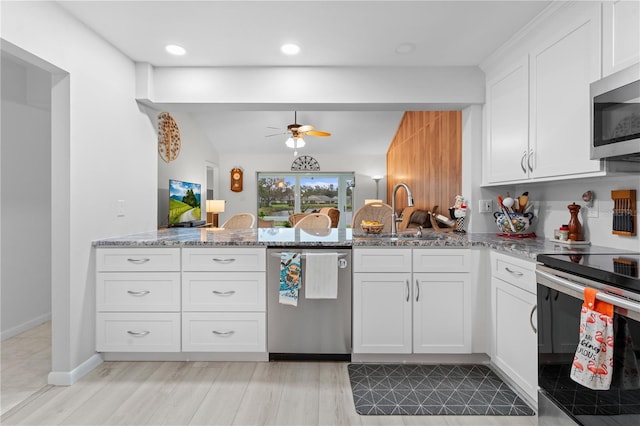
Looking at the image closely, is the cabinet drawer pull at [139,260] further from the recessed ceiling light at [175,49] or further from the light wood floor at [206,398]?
the recessed ceiling light at [175,49]

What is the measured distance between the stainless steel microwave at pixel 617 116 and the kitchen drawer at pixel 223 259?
78.8 inches

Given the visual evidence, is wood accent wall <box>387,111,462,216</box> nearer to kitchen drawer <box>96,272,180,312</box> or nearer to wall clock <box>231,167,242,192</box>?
kitchen drawer <box>96,272,180,312</box>

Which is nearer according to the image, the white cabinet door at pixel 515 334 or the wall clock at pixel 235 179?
the white cabinet door at pixel 515 334

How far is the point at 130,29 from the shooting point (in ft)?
7.82

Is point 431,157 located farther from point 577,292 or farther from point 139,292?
point 139,292

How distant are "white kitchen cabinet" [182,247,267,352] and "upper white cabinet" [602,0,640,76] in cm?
219

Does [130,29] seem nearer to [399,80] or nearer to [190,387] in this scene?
[399,80]

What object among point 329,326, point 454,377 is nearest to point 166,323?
point 329,326

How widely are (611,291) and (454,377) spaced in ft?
4.48

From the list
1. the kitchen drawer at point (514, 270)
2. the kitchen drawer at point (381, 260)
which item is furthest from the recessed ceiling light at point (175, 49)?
the kitchen drawer at point (514, 270)

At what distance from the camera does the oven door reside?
1.19 m

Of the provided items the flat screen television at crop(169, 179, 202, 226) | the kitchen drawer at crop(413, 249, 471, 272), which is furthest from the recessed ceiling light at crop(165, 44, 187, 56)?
the flat screen television at crop(169, 179, 202, 226)

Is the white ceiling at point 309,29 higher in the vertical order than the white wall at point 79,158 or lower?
higher

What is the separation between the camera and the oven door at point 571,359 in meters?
1.19
